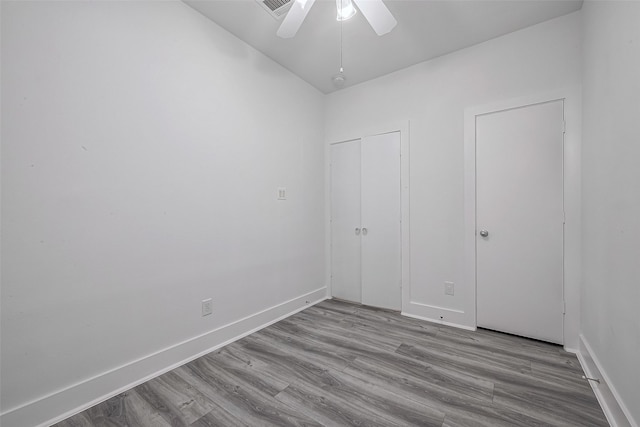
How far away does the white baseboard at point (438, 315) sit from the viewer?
247cm

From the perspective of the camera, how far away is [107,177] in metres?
1.57

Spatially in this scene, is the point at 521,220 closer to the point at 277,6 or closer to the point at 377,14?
the point at 377,14

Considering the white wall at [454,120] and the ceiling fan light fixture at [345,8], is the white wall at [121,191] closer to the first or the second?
the ceiling fan light fixture at [345,8]

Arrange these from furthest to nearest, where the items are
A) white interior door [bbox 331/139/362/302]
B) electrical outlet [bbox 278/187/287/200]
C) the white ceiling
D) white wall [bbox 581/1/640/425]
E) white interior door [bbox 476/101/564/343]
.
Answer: white interior door [bbox 331/139/362/302] → electrical outlet [bbox 278/187/287/200] → white interior door [bbox 476/101/564/343] → the white ceiling → white wall [bbox 581/1/640/425]

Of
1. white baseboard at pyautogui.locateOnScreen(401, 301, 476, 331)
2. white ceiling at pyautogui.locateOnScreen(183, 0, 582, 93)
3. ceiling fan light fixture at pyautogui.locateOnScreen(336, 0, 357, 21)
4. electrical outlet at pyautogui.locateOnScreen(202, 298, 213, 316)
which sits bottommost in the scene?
white baseboard at pyautogui.locateOnScreen(401, 301, 476, 331)

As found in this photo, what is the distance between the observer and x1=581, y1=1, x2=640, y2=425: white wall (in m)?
1.19

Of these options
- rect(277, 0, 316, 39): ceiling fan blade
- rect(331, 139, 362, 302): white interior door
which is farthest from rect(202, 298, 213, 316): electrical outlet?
rect(277, 0, 316, 39): ceiling fan blade

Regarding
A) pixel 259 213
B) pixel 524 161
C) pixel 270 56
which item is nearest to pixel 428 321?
pixel 524 161

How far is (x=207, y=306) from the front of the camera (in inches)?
82.4

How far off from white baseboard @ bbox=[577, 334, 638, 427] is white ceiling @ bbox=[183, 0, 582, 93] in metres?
2.61

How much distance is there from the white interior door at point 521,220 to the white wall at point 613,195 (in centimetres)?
21

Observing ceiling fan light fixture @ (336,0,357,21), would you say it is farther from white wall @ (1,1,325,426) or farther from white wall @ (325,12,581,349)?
white wall @ (325,12,581,349)

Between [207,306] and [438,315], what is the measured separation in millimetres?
2241

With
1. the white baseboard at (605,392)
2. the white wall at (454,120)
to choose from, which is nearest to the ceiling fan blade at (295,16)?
the white wall at (454,120)
